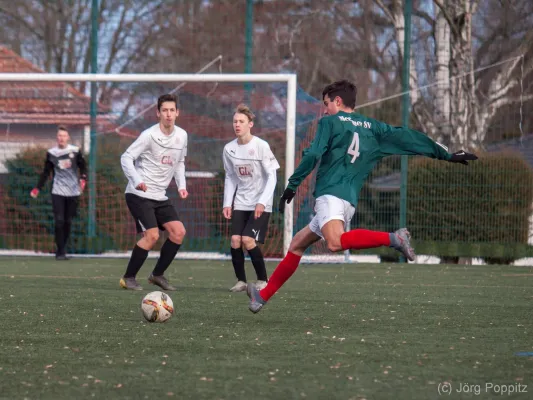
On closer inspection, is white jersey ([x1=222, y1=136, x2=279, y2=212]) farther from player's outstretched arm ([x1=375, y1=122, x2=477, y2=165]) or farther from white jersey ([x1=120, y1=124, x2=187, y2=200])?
player's outstretched arm ([x1=375, y1=122, x2=477, y2=165])

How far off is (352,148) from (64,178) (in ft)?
26.7

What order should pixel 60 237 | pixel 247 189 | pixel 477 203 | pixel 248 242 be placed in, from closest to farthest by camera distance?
pixel 248 242
pixel 247 189
pixel 60 237
pixel 477 203

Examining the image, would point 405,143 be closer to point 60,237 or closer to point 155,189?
point 155,189

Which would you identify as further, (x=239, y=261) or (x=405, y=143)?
(x=239, y=261)

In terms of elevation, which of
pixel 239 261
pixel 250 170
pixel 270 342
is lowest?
pixel 270 342

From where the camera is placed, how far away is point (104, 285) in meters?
10.2

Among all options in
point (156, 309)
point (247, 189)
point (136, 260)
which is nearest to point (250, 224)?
point (247, 189)

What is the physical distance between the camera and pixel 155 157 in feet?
31.7

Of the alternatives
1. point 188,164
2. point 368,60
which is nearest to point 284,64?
point 368,60

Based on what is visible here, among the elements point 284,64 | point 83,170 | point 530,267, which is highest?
point 284,64

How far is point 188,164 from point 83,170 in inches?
68.6

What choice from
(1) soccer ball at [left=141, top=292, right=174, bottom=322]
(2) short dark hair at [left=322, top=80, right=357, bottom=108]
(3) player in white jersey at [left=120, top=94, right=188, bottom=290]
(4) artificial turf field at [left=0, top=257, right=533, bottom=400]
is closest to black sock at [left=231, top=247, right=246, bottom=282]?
(4) artificial turf field at [left=0, top=257, right=533, bottom=400]

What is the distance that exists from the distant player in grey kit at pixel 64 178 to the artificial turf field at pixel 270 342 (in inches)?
168

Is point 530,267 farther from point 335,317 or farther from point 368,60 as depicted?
point 335,317
